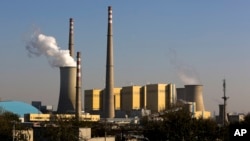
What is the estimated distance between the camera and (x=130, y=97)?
103m

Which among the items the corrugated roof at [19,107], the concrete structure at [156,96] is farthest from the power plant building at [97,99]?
the corrugated roof at [19,107]

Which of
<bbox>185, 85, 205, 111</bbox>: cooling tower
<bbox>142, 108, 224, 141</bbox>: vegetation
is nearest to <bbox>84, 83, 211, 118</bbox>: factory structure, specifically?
<bbox>185, 85, 205, 111</bbox>: cooling tower

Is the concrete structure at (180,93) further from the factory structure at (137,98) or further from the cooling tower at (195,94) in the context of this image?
the cooling tower at (195,94)

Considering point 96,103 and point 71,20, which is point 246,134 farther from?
point 96,103

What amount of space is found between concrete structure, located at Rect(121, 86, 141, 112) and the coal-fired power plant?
29548mm

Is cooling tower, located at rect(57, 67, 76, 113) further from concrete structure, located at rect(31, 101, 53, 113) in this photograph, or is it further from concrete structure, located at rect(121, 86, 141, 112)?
concrete structure, located at rect(121, 86, 141, 112)

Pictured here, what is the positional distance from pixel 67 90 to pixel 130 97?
3313 cm

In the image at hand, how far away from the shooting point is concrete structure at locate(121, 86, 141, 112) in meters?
102

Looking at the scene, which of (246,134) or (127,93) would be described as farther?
(127,93)

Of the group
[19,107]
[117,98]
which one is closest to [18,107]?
[19,107]

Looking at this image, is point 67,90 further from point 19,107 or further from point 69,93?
point 19,107

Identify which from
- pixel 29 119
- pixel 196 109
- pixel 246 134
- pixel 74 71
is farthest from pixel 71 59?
pixel 246 134

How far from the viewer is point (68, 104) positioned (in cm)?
7344

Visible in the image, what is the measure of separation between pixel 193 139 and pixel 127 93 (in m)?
69.7
